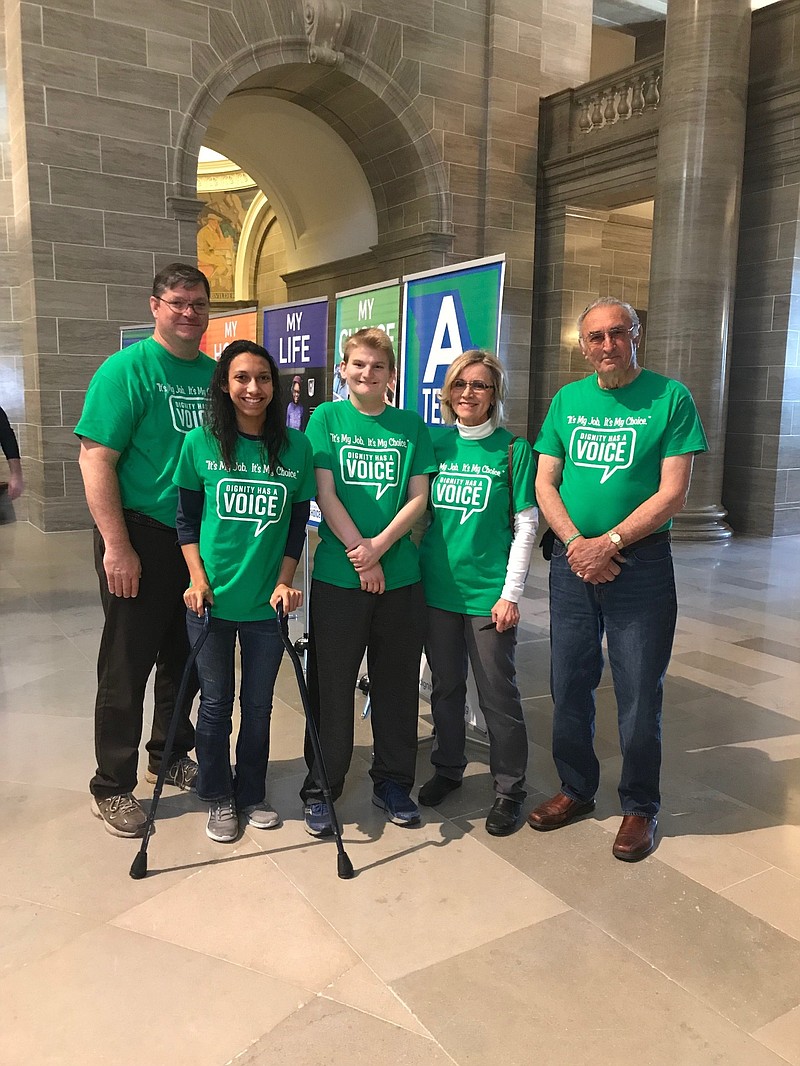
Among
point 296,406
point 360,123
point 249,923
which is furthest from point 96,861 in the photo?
point 360,123

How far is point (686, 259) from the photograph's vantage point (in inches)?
369

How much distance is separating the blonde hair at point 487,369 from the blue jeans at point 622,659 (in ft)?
1.77

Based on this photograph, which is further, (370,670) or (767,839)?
(370,670)

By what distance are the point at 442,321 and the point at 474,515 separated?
51.9 inches

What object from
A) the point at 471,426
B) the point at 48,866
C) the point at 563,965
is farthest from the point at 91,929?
the point at 471,426

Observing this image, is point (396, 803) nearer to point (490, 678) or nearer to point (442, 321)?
point (490, 678)

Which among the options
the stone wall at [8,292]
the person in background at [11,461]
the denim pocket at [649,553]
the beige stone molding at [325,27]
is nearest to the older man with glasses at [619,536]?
the denim pocket at [649,553]

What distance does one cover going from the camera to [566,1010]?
7.06 ft

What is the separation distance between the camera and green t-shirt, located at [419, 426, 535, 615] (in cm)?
307

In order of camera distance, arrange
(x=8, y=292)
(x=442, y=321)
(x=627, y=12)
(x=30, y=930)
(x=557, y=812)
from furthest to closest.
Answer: (x=627, y=12) → (x=8, y=292) → (x=442, y=321) → (x=557, y=812) → (x=30, y=930)

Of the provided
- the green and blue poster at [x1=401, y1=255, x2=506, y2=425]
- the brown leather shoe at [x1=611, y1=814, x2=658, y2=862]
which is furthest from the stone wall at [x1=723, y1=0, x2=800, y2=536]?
the brown leather shoe at [x1=611, y1=814, x2=658, y2=862]

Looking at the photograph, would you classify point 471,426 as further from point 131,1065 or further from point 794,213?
point 794,213

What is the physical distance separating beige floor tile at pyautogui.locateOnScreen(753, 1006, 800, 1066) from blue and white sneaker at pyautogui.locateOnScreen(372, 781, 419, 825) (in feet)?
4.37

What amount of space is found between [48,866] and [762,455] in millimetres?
9440
